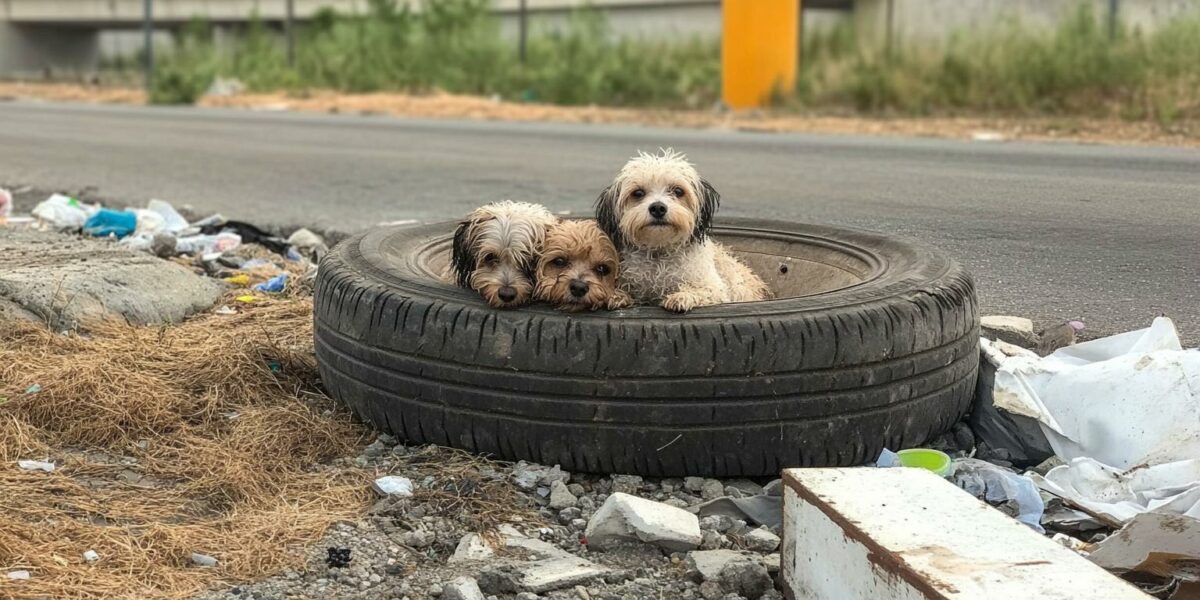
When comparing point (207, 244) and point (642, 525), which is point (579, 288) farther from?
point (207, 244)

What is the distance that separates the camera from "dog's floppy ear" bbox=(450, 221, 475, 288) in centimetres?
430

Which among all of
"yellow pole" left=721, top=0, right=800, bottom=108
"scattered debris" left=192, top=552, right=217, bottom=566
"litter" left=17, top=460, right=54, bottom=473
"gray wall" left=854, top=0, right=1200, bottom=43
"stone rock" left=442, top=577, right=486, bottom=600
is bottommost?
"scattered debris" left=192, top=552, right=217, bottom=566

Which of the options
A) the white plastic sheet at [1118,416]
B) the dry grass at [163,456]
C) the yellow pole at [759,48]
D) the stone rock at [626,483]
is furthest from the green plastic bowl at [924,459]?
the yellow pole at [759,48]

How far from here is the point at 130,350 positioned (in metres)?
5.12

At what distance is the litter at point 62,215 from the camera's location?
8562 mm

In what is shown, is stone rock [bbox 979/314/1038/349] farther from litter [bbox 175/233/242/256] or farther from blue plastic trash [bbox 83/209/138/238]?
blue plastic trash [bbox 83/209/138/238]

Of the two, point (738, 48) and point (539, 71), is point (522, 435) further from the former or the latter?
point (539, 71)

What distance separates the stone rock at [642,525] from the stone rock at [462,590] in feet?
1.62

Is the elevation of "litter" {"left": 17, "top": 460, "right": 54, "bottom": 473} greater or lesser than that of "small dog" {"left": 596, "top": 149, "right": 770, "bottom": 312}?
lesser

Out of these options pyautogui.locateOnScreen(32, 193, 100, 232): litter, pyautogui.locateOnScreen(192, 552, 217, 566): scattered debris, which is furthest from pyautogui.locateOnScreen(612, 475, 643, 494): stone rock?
pyautogui.locateOnScreen(32, 193, 100, 232): litter

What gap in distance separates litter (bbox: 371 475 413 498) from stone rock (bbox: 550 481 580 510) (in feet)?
1.51

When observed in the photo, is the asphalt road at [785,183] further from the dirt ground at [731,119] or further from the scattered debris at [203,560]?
the scattered debris at [203,560]

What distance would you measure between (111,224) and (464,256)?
4.88 m

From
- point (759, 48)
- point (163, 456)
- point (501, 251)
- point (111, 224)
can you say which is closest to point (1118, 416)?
point (501, 251)
